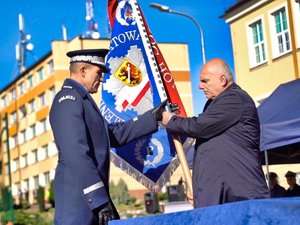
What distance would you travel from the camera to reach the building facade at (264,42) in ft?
94.5

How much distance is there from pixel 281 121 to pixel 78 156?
233 inches

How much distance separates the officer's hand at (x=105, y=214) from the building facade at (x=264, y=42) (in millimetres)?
24080

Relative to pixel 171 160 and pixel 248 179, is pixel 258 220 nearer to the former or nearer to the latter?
pixel 248 179

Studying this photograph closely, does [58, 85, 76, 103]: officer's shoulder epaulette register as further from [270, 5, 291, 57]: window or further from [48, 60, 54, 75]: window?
[48, 60, 54, 75]: window

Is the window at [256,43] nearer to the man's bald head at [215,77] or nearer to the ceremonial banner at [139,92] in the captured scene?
the ceremonial banner at [139,92]

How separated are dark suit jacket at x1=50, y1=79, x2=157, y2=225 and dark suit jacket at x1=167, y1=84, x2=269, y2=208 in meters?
0.66

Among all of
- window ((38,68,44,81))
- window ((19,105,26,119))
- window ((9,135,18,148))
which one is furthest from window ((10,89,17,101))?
window ((38,68,44,81))

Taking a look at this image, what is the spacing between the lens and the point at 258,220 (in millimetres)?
2654

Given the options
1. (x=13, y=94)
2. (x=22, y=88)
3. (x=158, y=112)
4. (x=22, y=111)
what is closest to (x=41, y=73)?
(x=22, y=88)

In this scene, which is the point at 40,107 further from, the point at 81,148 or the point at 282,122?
the point at 81,148

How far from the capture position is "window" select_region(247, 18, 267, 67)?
32484 millimetres

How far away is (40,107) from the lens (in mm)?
75438

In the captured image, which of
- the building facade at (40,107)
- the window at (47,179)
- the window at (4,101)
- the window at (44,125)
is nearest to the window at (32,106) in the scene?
the building facade at (40,107)

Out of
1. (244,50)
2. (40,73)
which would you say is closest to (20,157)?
(40,73)
